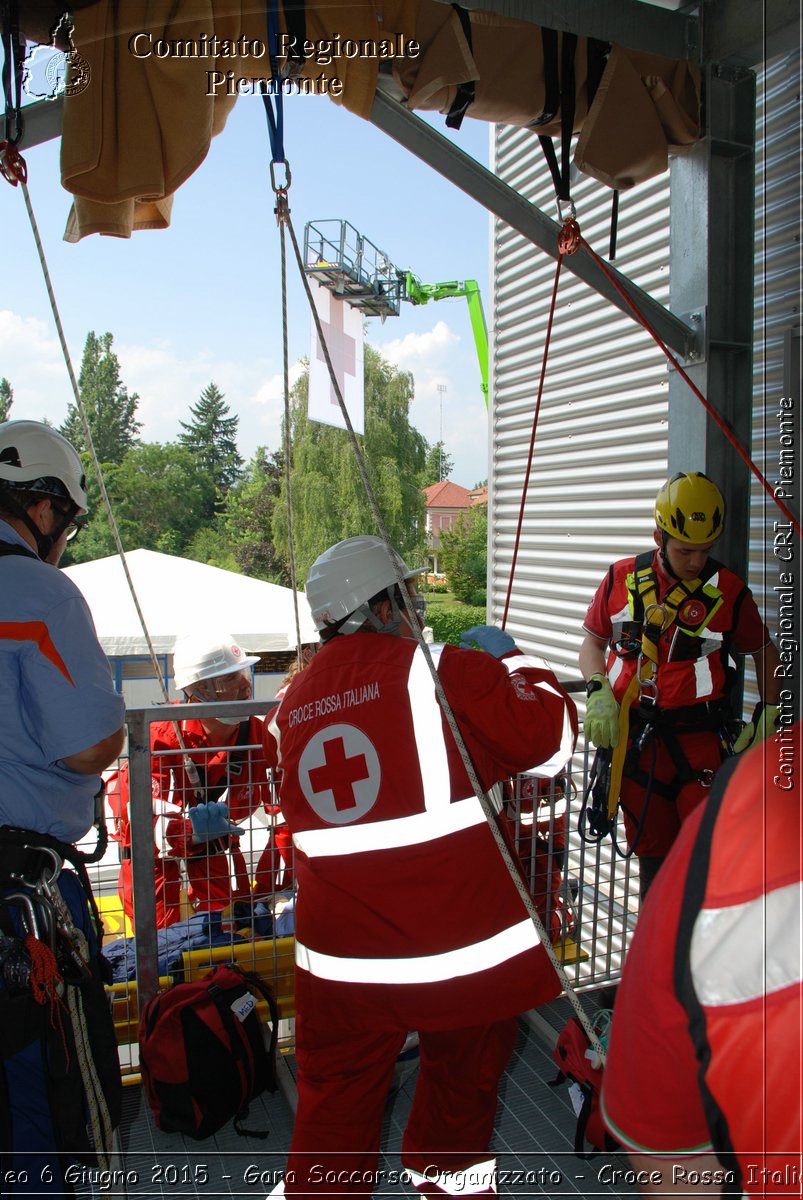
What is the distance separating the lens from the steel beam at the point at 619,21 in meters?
3.15

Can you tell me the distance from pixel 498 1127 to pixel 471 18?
12.4ft

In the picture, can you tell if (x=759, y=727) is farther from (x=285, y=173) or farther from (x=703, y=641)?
(x=285, y=173)

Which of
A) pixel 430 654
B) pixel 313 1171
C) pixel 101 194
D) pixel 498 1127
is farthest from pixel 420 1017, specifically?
pixel 101 194

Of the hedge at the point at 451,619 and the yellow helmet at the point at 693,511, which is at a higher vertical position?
the yellow helmet at the point at 693,511

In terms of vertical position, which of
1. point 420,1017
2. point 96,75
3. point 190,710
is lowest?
point 420,1017

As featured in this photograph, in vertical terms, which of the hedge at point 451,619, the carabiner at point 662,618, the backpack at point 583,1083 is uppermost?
the carabiner at point 662,618

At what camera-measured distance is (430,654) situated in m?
2.00

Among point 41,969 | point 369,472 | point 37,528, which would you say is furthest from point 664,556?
point 369,472

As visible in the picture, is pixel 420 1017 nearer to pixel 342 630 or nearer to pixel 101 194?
pixel 342 630

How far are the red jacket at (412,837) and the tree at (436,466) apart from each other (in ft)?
142

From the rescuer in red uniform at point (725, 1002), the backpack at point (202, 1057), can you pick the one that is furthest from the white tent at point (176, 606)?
the rescuer in red uniform at point (725, 1002)

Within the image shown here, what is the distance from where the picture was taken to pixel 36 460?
223 centimetres

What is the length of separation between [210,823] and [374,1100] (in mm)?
1268

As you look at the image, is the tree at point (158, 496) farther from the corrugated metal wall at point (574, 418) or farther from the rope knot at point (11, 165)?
the rope knot at point (11, 165)
